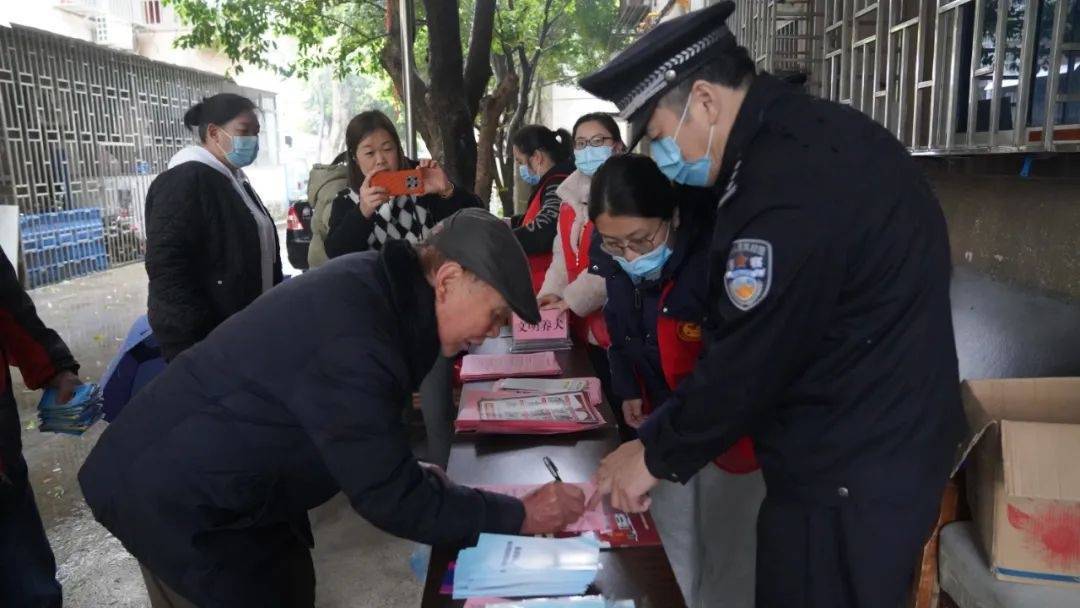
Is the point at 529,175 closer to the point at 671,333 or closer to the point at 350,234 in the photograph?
the point at 350,234

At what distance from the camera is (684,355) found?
1989 millimetres

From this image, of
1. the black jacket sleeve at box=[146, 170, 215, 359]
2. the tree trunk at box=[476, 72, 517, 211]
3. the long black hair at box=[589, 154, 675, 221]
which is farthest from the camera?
the tree trunk at box=[476, 72, 517, 211]

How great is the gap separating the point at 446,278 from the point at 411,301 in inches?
3.0

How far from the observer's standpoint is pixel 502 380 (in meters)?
2.37

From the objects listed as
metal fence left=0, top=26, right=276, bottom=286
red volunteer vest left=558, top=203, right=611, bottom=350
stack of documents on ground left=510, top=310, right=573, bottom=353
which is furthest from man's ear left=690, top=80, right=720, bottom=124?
metal fence left=0, top=26, right=276, bottom=286

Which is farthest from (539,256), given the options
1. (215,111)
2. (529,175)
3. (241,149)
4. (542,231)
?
(215,111)

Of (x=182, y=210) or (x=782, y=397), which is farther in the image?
(x=182, y=210)

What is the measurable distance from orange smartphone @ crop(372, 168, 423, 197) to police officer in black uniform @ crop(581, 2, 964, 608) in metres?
1.62

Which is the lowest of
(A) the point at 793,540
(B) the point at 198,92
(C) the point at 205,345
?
(A) the point at 793,540

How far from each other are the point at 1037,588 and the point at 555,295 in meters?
1.82

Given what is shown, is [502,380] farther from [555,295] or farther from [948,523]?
[948,523]

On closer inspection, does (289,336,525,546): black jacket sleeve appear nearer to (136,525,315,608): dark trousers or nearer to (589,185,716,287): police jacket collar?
(136,525,315,608): dark trousers

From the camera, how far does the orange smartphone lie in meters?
2.86

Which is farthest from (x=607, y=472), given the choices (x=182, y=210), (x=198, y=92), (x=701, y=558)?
(x=198, y=92)
